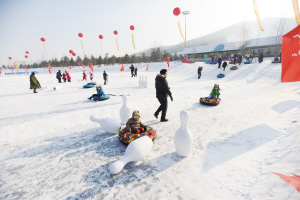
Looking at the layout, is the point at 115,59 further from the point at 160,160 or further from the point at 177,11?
the point at 160,160

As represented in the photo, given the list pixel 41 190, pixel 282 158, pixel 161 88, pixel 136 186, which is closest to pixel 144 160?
pixel 136 186

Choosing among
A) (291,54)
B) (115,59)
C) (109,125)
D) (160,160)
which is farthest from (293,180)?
(115,59)

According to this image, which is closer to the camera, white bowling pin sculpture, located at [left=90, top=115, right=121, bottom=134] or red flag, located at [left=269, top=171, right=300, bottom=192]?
red flag, located at [left=269, top=171, right=300, bottom=192]

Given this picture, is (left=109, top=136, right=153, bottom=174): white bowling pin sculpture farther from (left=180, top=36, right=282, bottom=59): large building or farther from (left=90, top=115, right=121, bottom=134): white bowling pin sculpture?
(left=180, top=36, right=282, bottom=59): large building

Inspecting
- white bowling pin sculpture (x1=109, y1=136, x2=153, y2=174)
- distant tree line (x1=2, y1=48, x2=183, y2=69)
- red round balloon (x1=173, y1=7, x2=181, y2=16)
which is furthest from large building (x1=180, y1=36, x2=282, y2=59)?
white bowling pin sculpture (x1=109, y1=136, x2=153, y2=174)

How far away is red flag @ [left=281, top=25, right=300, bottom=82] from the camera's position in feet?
6.07

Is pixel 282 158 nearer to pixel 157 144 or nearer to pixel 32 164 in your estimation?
pixel 157 144

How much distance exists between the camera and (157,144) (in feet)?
11.8

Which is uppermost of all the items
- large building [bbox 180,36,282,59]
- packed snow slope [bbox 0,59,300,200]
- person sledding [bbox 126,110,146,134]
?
large building [bbox 180,36,282,59]

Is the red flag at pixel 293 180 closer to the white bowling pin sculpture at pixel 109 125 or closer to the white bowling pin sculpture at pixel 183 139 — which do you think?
the white bowling pin sculpture at pixel 183 139

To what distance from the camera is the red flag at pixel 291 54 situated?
1.85 m

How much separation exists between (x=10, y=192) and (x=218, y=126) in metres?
5.04

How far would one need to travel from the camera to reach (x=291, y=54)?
1924mm

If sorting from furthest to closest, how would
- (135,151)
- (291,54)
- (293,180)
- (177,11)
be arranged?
1. (177,11)
2. (135,151)
3. (293,180)
4. (291,54)
